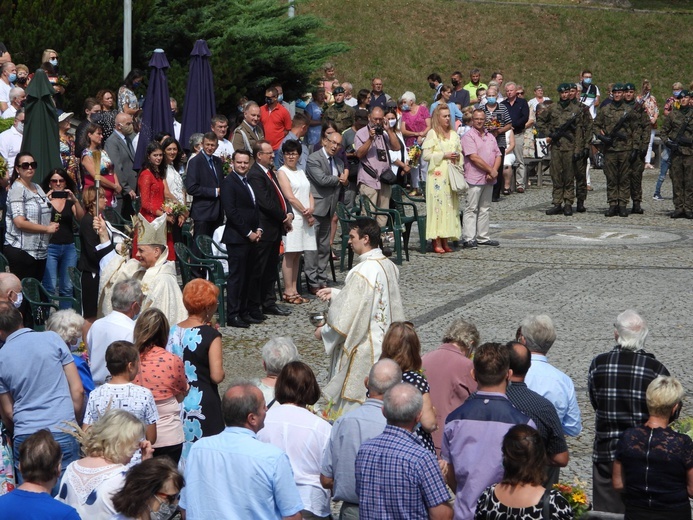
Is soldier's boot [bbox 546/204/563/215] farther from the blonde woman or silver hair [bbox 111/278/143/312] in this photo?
silver hair [bbox 111/278/143/312]

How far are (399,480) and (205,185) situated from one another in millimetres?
9003

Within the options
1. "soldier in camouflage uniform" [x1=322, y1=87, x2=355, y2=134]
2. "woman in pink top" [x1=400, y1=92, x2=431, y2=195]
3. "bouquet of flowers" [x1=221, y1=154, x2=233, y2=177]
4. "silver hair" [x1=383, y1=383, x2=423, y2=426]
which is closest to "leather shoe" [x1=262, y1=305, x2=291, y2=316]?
"bouquet of flowers" [x1=221, y1=154, x2=233, y2=177]

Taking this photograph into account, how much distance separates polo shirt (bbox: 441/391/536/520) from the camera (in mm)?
5906

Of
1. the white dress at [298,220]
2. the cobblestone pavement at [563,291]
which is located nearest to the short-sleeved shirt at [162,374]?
the cobblestone pavement at [563,291]

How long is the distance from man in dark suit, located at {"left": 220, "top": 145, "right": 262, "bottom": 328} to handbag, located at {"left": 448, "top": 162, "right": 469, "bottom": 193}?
5.24 meters

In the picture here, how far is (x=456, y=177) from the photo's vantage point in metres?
17.4

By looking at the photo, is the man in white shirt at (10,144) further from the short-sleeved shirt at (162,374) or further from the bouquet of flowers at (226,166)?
the short-sleeved shirt at (162,374)

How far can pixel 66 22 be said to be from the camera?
21906 millimetres

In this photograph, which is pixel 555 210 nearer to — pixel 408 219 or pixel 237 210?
pixel 408 219

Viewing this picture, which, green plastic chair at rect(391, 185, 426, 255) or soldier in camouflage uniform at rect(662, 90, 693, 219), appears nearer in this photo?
green plastic chair at rect(391, 185, 426, 255)

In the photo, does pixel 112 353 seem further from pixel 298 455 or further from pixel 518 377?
pixel 518 377

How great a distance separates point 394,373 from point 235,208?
6.66m

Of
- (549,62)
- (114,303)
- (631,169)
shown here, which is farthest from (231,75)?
(549,62)

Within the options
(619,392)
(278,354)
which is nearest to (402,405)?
(278,354)
